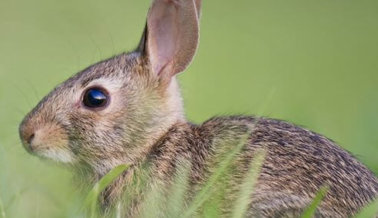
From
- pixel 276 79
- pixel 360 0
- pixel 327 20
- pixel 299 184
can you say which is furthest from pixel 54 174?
pixel 360 0

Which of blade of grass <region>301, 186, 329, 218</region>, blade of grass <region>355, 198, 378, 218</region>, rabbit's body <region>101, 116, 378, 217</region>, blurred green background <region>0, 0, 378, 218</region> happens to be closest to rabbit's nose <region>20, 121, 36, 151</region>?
blurred green background <region>0, 0, 378, 218</region>

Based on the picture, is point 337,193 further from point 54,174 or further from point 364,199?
point 54,174

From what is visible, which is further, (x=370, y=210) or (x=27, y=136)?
(x=27, y=136)

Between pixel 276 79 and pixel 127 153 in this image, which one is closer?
pixel 127 153

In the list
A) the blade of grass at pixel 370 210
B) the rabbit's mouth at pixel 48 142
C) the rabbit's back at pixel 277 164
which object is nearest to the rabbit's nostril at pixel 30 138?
the rabbit's mouth at pixel 48 142

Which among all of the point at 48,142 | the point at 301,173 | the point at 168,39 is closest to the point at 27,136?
the point at 48,142

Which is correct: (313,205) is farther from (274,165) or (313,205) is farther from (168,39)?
(168,39)
